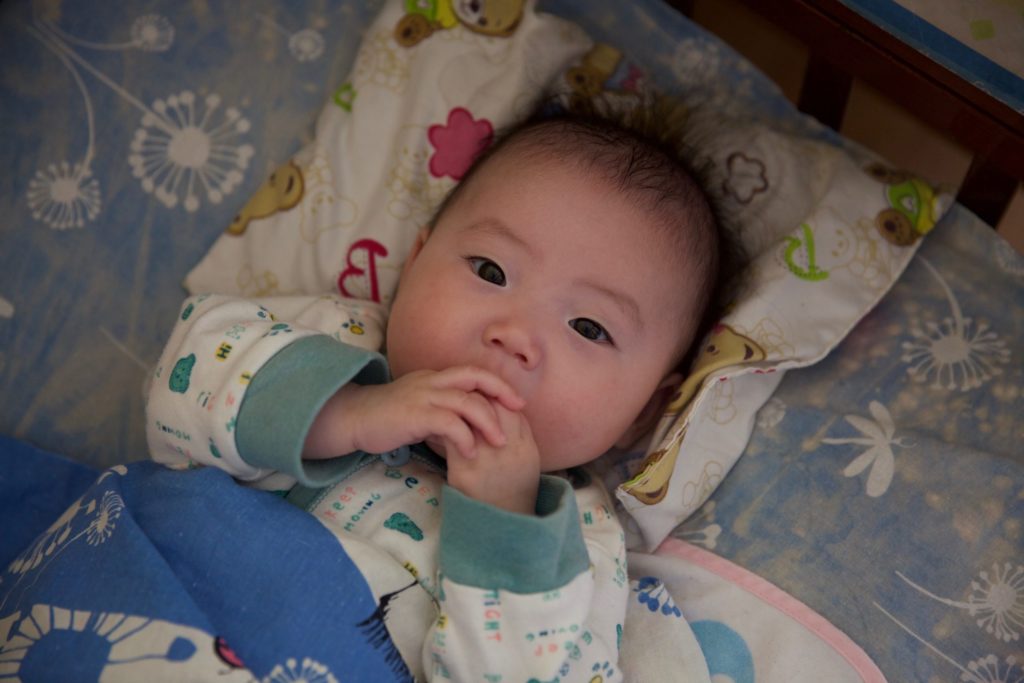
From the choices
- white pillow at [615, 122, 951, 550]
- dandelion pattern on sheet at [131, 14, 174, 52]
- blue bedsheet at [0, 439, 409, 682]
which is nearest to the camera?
blue bedsheet at [0, 439, 409, 682]

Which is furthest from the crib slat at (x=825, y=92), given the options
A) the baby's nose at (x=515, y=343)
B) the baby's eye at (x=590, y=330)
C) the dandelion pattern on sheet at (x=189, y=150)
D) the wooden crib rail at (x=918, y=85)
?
the dandelion pattern on sheet at (x=189, y=150)

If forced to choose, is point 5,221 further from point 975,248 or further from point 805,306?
point 975,248

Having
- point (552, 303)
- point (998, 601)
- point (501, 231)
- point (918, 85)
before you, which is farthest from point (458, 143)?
point (998, 601)

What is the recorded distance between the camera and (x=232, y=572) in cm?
106

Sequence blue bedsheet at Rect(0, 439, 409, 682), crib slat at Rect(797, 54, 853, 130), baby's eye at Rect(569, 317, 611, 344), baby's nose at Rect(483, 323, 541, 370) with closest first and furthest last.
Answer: blue bedsheet at Rect(0, 439, 409, 682) < baby's nose at Rect(483, 323, 541, 370) < baby's eye at Rect(569, 317, 611, 344) < crib slat at Rect(797, 54, 853, 130)

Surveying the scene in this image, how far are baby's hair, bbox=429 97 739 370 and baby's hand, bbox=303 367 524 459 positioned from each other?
35 centimetres

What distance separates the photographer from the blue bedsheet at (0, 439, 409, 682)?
101 cm

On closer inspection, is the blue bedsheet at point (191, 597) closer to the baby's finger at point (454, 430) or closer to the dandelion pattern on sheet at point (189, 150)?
the baby's finger at point (454, 430)

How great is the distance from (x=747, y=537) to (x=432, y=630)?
1.64ft

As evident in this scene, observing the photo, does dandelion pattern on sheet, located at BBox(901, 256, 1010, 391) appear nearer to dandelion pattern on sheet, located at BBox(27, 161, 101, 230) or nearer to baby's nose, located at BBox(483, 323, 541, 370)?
baby's nose, located at BBox(483, 323, 541, 370)

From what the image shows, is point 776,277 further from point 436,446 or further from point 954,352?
point 436,446

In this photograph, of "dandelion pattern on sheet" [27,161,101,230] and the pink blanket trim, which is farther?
"dandelion pattern on sheet" [27,161,101,230]

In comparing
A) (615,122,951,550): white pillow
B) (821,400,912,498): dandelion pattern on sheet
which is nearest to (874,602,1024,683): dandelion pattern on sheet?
(821,400,912,498): dandelion pattern on sheet

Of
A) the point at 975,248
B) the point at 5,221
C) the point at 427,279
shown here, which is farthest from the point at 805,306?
the point at 5,221
